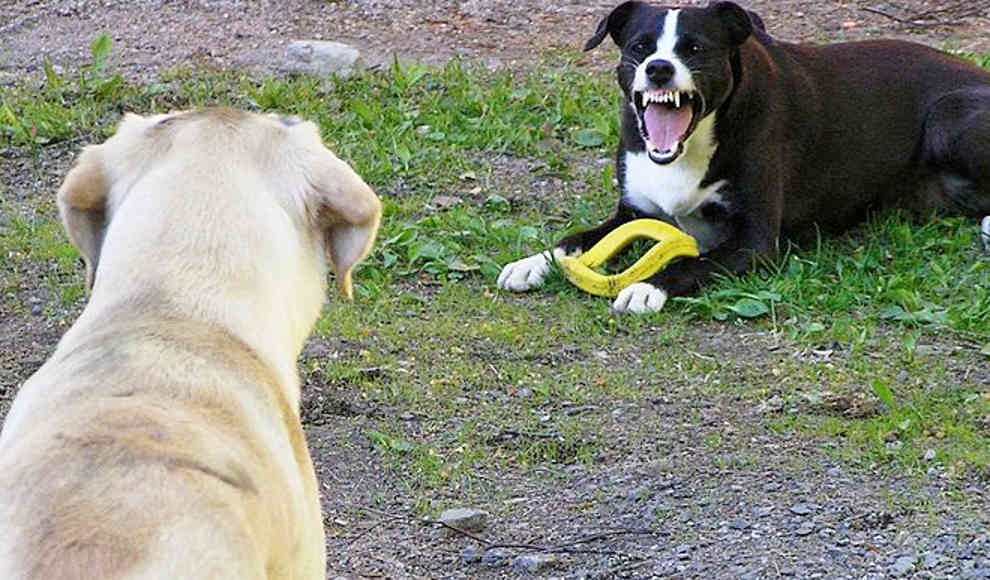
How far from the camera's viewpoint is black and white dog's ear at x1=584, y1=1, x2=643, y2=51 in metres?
6.86

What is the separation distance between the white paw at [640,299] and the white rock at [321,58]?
2613mm

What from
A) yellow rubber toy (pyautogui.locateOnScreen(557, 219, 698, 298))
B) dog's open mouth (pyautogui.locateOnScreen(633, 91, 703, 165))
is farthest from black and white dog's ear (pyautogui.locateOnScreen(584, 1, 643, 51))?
yellow rubber toy (pyautogui.locateOnScreen(557, 219, 698, 298))

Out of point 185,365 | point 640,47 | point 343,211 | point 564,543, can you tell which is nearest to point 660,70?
point 640,47

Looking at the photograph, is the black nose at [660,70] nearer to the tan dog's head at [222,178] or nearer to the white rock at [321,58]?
the white rock at [321,58]

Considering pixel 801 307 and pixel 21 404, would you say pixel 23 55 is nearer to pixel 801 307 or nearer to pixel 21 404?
pixel 801 307

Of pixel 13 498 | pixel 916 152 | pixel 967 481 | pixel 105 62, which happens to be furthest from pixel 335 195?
pixel 105 62

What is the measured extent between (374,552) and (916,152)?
346 cm

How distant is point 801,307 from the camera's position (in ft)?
20.2

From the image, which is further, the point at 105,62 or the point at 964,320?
the point at 105,62

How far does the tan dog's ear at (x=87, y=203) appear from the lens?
331 cm

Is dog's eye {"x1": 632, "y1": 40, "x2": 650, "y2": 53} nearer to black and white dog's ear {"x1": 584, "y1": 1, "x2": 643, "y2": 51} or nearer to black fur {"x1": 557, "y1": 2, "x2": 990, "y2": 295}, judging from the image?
black fur {"x1": 557, "y1": 2, "x2": 990, "y2": 295}

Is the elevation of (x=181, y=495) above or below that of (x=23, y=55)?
above

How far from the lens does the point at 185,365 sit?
298 centimetres

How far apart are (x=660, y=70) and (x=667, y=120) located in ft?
0.79
